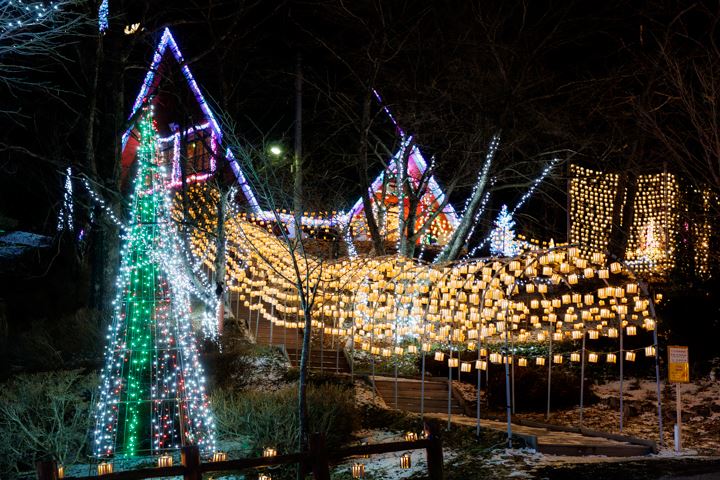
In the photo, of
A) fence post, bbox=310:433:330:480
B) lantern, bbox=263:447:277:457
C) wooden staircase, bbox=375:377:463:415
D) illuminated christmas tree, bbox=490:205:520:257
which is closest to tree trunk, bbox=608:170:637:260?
illuminated christmas tree, bbox=490:205:520:257

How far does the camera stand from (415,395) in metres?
18.6

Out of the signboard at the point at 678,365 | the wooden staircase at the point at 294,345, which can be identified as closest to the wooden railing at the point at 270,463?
the signboard at the point at 678,365

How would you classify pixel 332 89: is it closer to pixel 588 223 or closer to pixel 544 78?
pixel 544 78

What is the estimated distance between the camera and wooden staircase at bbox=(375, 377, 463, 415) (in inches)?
707

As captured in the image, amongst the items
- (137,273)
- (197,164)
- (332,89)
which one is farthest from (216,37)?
(137,273)

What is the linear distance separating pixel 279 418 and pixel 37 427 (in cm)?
384

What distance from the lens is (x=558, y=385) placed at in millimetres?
18641

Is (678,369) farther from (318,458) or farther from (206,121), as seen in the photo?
(206,121)

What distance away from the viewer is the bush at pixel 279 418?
1244cm

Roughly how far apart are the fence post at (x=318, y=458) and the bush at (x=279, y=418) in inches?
127

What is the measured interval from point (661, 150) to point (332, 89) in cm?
1152

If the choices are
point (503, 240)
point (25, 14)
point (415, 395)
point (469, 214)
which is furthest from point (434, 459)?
point (503, 240)

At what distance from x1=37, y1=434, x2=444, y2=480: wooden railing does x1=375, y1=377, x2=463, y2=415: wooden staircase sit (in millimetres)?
7527

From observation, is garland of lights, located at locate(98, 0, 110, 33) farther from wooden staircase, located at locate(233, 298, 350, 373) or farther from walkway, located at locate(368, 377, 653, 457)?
walkway, located at locate(368, 377, 653, 457)
